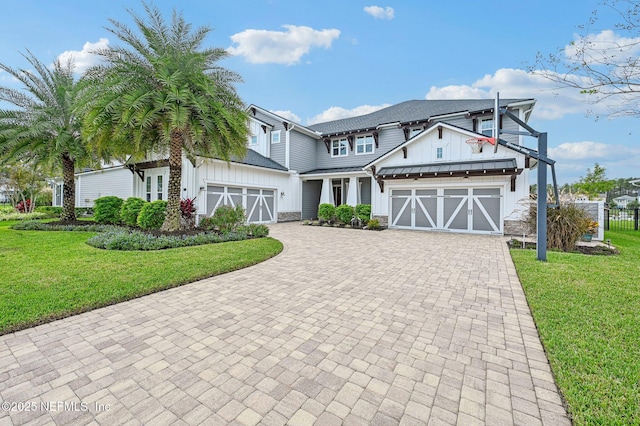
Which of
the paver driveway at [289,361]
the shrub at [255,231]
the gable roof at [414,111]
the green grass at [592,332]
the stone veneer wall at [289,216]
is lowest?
the paver driveway at [289,361]

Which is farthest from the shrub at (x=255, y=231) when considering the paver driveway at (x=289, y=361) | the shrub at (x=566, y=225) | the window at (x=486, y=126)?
the window at (x=486, y=126)

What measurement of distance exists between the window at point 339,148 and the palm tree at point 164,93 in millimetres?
10596

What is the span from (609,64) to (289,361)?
609 centimetres

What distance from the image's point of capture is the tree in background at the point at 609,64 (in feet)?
13.1

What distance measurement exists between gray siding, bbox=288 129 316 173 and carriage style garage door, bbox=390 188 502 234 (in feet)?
24.7

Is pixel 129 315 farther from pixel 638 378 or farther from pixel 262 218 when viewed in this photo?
pixel 262 218

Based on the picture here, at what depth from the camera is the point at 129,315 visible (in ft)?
12.8

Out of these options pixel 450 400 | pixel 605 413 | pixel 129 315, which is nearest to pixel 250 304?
pixel 129 315

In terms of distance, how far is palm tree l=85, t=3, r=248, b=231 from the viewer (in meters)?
9.01

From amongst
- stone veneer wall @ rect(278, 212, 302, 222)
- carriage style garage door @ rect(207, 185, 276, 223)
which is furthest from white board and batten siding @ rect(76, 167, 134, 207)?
stone veneer wall @ rect(278, 212, 302, 222)

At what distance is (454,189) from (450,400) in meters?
12.8

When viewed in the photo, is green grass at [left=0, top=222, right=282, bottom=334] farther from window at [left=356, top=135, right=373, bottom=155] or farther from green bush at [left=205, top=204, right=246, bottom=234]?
window at [left=356, top=135, right=373, bottom=155]

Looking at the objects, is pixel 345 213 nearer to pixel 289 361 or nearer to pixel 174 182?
pixel 174 182

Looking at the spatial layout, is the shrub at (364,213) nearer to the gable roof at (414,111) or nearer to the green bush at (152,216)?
the gable roof at (414,111)
